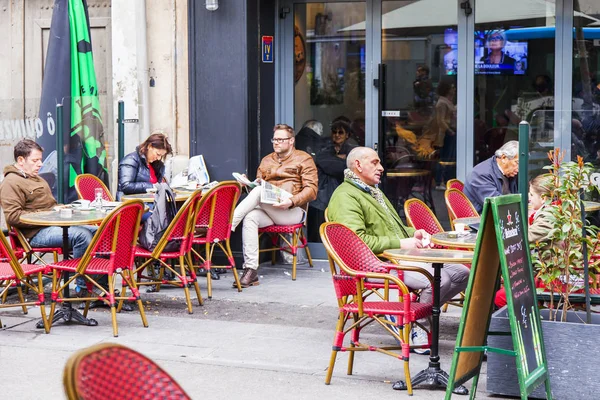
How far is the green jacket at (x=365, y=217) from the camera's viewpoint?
6305 mm

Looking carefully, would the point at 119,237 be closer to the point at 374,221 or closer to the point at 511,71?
the point at 374,221

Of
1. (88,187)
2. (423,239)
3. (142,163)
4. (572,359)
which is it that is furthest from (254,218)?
(572,359)

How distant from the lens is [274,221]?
9.38 meters

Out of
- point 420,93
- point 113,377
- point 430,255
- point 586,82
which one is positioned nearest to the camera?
point 113,377

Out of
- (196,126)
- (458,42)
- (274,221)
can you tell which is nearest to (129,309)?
(274,221)

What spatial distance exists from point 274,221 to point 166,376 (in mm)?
6569

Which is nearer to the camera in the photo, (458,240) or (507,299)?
(507,299)

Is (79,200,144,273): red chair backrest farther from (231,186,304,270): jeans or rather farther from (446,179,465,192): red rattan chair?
(446,179,465,192): red rattan chair

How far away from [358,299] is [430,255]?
508 mm

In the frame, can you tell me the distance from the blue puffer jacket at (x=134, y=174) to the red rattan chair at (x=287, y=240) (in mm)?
1235

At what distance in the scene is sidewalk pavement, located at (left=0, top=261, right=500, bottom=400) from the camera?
570 centimetres

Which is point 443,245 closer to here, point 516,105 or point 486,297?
point 486,297

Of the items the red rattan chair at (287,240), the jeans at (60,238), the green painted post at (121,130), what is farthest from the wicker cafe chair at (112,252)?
the green painted post at (121,130)

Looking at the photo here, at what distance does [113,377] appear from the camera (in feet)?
8.87
